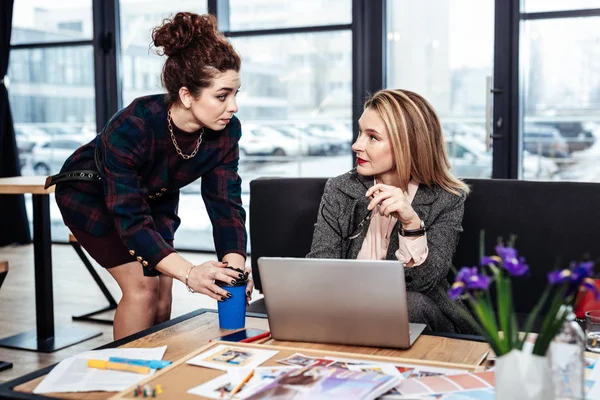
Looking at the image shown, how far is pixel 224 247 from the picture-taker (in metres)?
2.11

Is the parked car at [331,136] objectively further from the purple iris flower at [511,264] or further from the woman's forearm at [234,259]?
the purple iris flower at [511,264]

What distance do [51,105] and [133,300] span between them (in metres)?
4.67

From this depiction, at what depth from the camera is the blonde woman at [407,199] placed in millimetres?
2002

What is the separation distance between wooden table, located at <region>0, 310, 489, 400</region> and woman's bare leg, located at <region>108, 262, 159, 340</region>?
0.96 ft

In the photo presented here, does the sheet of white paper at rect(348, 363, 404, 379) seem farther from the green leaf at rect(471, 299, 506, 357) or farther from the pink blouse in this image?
the pink blouse

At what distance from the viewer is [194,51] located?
6.40ft

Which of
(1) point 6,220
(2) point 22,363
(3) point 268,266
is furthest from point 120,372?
(1) point 6,220

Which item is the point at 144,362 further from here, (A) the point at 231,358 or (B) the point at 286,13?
(B) the point at 286,13

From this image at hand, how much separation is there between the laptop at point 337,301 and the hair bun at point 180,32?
2.40 ft

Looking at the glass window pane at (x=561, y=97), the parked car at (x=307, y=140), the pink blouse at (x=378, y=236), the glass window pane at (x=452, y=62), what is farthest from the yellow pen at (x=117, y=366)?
the parked car at (x=307, y=140)

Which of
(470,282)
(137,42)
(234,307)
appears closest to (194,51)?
(234,307)

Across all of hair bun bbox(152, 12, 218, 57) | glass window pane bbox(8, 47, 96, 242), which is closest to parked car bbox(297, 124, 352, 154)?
glass window pane bbox(8, 47, 96, 242)

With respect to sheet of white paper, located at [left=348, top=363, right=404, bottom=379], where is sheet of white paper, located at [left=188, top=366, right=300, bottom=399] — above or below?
below

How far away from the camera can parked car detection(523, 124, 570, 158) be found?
4742mm
